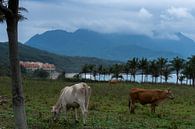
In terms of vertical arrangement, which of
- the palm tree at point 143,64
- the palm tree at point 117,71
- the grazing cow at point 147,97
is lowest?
the grazing cow at point 147,97

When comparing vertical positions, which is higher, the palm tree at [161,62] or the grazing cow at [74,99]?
the palm tree at [161,62]

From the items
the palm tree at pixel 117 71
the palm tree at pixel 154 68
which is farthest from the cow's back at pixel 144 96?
the palm tree at pixel 117 71

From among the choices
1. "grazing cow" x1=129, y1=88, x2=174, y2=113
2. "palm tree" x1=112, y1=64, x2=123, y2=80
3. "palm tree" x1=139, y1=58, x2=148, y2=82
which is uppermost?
"palm tree" x1=139, y1=58, x2=148, y2=82

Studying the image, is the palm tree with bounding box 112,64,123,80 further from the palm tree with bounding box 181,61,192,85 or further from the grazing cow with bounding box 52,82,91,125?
the grazing cow with bounding box 52,82,91,125

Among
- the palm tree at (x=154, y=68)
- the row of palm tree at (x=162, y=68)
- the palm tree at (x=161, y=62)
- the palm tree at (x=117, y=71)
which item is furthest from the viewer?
the palm tree at (x=117, y=71)

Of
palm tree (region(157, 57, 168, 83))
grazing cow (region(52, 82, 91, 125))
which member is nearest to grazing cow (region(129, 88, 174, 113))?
grazing cow (region(52, 82, 91, 125))

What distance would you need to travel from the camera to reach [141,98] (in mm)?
25609

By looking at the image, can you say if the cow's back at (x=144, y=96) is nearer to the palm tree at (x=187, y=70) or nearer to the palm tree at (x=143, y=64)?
the palm tree at (x=187, y=70)

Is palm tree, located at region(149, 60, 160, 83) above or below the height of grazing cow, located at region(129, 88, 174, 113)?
above

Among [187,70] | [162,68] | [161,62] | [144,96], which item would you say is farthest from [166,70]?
[144,96]

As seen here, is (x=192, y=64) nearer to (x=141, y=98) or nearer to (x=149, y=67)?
(x=149, y=67)

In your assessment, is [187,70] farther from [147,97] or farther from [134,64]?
[147,97]

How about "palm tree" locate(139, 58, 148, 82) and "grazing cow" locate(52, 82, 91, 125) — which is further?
"palm tree" locate(139, 58, 148, 82)

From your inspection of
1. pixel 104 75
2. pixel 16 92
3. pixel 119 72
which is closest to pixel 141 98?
pixel 16 92
